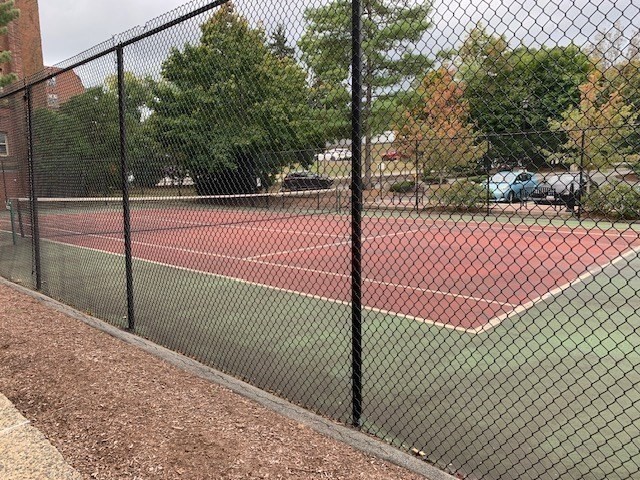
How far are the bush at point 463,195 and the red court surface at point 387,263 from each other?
0.33m

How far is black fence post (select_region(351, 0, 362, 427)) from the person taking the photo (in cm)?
285

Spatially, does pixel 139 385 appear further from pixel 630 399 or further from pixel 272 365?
pixel 630 399

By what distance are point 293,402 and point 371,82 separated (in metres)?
2.37

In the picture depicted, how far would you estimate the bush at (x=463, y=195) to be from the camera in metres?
5.57

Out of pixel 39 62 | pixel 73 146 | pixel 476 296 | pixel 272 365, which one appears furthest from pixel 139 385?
pixel 39 62

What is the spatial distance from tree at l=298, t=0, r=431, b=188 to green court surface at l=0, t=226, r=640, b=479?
1.68 meters

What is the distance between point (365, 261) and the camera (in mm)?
9922

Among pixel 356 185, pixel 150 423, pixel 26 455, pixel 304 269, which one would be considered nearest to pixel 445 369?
pixel 356 185

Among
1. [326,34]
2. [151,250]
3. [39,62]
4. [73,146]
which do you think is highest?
[39,62]

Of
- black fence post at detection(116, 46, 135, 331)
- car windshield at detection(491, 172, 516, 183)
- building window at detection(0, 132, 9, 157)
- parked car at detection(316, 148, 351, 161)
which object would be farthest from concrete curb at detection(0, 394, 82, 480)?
building window at detection(0, 132, 9, 157)

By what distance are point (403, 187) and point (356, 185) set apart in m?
1.99

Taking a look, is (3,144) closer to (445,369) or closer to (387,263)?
(387,263)

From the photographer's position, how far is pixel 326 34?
3.69m

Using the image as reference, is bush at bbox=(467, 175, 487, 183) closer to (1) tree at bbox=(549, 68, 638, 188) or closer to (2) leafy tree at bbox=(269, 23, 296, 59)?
(1) tree at bbox=(549, 68, 638, 188)
